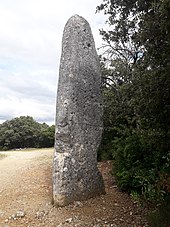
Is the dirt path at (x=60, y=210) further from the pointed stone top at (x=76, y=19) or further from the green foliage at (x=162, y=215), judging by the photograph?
the pointed stone top at (x=76, y=19)

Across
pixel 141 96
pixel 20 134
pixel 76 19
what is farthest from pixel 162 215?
pixel 20 134

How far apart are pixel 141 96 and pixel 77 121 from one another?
8.45 feet

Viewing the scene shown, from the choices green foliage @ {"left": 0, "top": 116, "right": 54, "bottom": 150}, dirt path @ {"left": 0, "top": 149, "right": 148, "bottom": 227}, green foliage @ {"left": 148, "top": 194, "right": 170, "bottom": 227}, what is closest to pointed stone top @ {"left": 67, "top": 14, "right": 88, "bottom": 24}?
dirt path @ {"left": 0, "top": 149, "right": 148, "bottom": 227}

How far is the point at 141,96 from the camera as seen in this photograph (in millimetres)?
6457

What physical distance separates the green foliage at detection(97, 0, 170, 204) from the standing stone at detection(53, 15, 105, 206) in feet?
2.80

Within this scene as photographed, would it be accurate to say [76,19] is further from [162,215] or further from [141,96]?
[162,215]

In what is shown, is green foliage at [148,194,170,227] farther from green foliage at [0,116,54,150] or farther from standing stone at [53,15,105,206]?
green foliage at [0,116,54,150]

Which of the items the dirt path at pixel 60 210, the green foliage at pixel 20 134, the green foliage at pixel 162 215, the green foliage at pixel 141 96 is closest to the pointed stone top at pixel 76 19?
the green foliage at pixel 141 96

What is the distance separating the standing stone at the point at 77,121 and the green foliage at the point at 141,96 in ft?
2.80

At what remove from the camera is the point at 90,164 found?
340 inches

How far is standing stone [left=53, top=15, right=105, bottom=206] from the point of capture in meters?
8.30

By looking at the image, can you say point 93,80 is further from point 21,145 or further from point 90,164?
point 21,145

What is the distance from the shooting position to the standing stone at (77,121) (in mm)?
8305

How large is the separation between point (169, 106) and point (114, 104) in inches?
271
